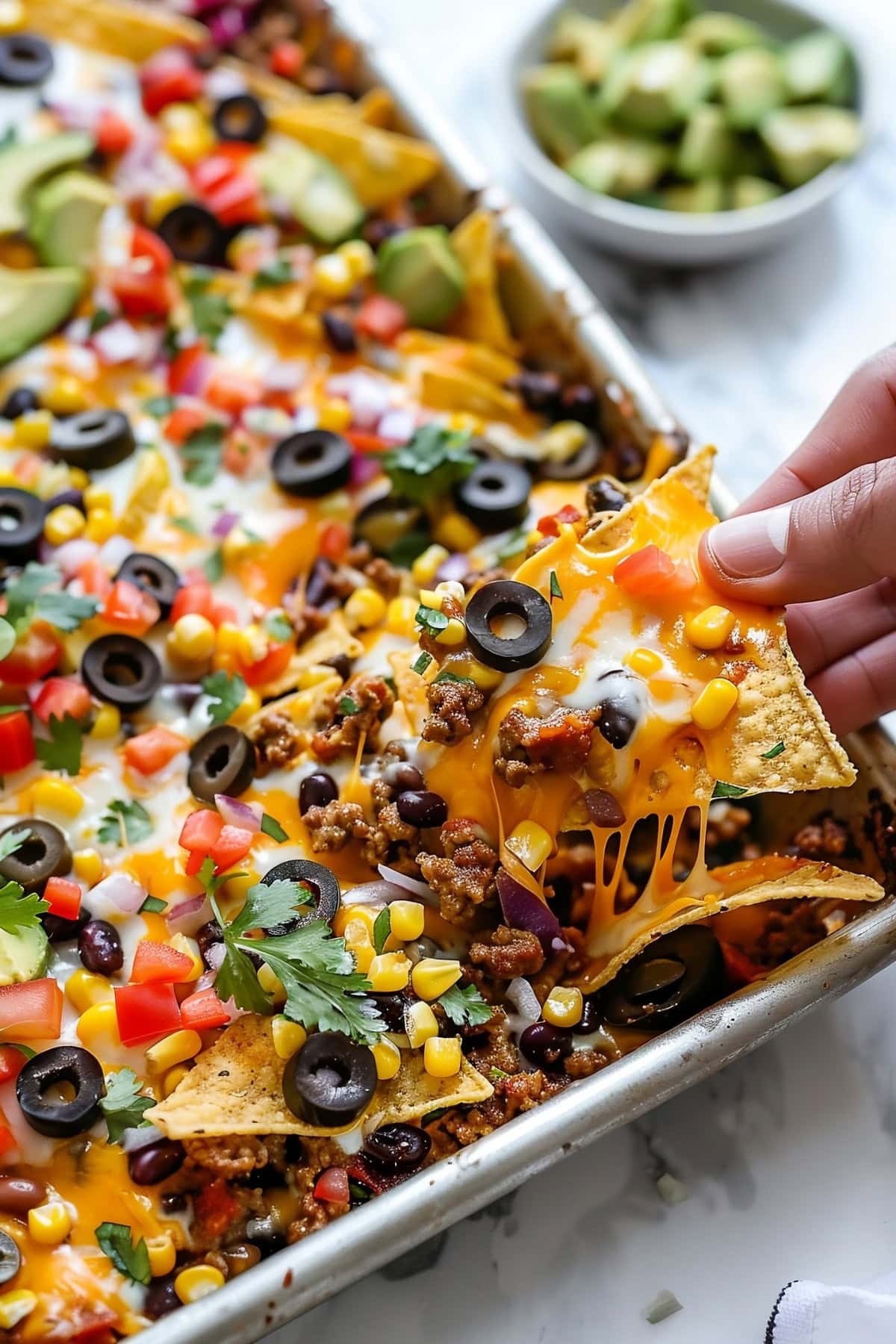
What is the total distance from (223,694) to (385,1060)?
103 cm

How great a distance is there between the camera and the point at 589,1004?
2832mm

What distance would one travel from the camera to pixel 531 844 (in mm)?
2752

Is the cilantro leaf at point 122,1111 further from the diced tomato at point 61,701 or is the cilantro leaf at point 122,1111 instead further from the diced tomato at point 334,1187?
the diced tomato at point 61,701

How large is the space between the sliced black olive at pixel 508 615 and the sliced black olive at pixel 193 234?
1.87 metres

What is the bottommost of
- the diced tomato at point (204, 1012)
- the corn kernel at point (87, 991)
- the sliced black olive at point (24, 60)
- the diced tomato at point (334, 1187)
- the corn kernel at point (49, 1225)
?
the corn kernel at point (49, 1225)

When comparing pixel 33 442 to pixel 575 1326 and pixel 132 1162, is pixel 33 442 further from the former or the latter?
pixel 575 1326

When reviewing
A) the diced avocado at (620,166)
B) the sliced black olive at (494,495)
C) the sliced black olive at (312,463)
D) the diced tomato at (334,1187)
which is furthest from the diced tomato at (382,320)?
the diced tomato at (334,1187)

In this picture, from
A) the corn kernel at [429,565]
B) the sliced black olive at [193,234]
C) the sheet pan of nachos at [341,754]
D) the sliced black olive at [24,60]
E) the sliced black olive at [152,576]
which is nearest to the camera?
the sheet pan of nachos at [341,754]

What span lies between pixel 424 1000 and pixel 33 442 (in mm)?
1964

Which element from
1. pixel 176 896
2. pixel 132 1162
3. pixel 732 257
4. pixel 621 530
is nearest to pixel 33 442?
pixel 176 896

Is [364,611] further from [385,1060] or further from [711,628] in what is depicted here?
[385,1060]

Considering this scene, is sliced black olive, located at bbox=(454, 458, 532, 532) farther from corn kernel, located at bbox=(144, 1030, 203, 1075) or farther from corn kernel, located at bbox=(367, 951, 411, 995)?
corn kernel, located at bbox=(144, 1030, 203, 1075)

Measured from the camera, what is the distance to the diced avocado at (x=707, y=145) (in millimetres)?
4387

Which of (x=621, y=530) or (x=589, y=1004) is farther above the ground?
(x=621, y=530)
